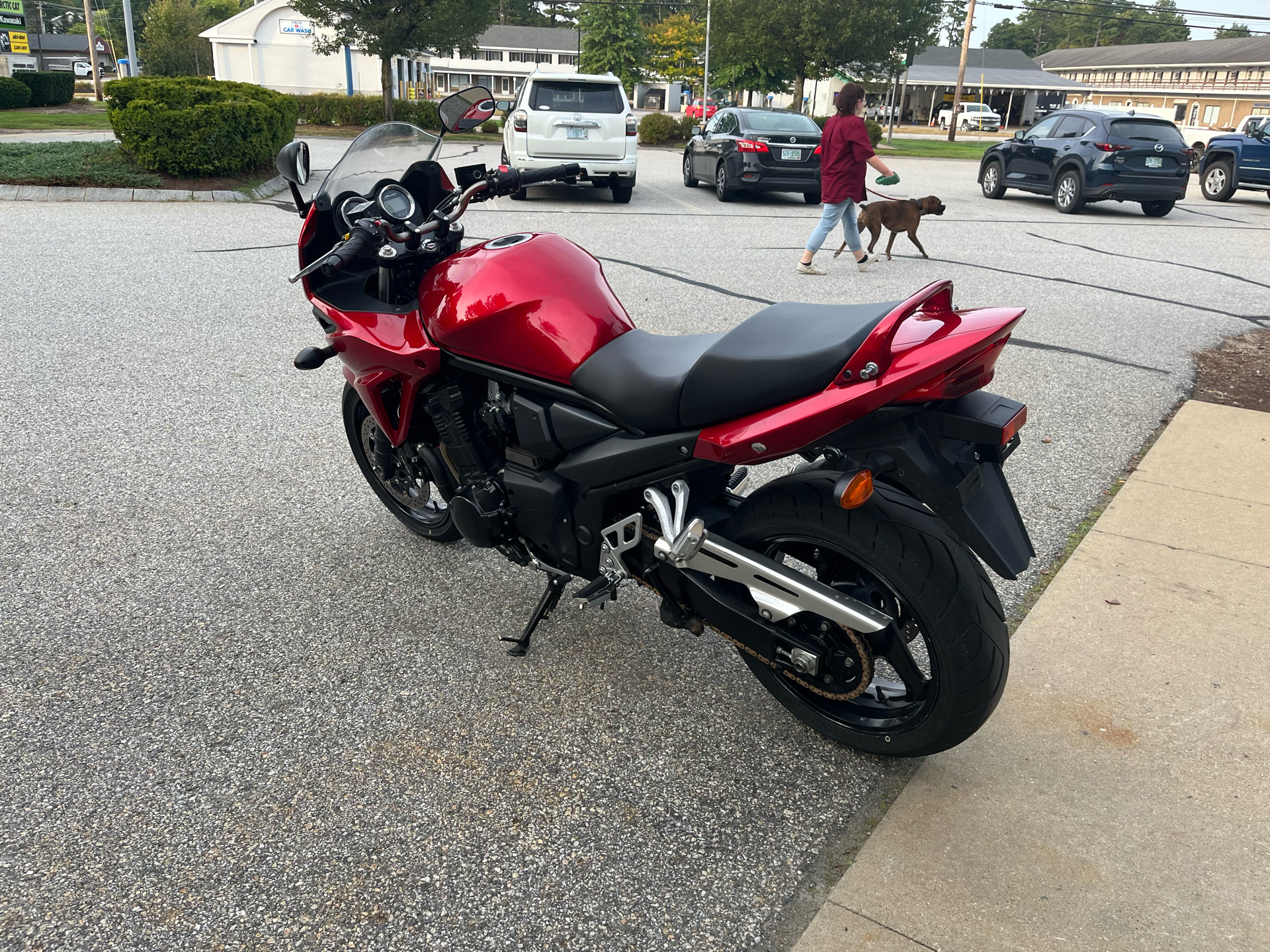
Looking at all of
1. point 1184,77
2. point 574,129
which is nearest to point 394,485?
point 574,129

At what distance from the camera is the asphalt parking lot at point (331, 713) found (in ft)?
7.32

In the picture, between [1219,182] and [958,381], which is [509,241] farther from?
[1219,182]

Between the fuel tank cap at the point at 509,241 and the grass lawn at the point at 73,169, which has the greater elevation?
the fuel tank cap at the point at 509,241

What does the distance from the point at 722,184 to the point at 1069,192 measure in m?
5.62

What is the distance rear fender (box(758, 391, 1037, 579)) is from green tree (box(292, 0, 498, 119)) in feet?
101

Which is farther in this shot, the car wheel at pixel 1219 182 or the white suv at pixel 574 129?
the car wheel at pixel 1219 182

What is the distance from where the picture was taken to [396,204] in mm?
3166

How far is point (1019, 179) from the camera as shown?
53.7 ft

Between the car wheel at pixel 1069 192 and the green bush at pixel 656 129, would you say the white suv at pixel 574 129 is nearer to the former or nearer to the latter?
the car wheel at pixel 1069 192

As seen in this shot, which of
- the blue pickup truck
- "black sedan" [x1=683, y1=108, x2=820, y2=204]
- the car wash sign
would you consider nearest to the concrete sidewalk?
"black sedan" [x1=683, y1=108, x2=820, y2=204]

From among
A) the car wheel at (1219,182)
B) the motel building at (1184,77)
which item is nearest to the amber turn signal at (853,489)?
the car wheel at (1219,182)

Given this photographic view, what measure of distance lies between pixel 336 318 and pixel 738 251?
8.25 metres

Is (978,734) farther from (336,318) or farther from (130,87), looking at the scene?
(130,87)

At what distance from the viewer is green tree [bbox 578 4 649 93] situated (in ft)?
220
